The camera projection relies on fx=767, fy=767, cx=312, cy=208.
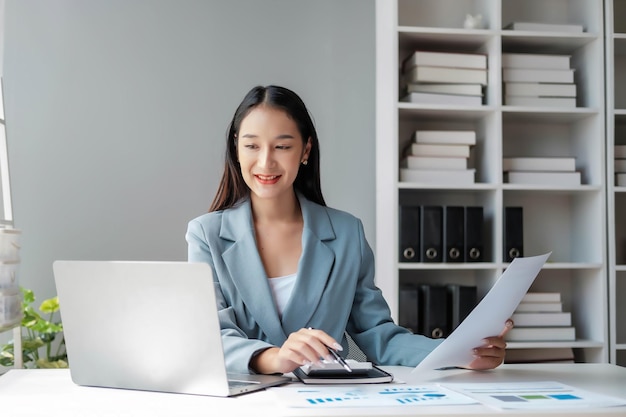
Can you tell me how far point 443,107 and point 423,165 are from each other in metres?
0.25

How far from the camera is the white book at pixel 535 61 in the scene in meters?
3.29

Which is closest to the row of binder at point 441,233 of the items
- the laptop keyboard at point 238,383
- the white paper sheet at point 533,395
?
the white paper sheet at point 533,395

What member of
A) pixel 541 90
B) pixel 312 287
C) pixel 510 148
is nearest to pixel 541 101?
pixel 541 90

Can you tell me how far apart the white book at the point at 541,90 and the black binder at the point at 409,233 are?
2.24ft

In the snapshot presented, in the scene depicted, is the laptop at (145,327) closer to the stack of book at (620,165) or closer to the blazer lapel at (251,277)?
the blazer lapel at (251,277)

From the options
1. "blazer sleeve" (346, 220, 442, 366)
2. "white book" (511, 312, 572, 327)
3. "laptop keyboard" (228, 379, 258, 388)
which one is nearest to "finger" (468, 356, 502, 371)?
"blazer sleeve" (346, 220, 442, 366)

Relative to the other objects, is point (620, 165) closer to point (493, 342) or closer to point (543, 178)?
point (543, 178)

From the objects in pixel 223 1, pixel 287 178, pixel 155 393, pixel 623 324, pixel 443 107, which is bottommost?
pixel 623 324

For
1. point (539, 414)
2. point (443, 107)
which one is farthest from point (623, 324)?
point (539, 414)

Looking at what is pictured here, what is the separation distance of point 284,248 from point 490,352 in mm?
631

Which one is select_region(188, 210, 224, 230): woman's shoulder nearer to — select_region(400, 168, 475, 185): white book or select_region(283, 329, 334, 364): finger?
select_region(283, 329, 334, 364): finger

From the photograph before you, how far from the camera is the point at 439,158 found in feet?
10.5

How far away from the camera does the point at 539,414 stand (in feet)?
3.67

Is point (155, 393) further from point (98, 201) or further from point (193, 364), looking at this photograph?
point (98, 201)
